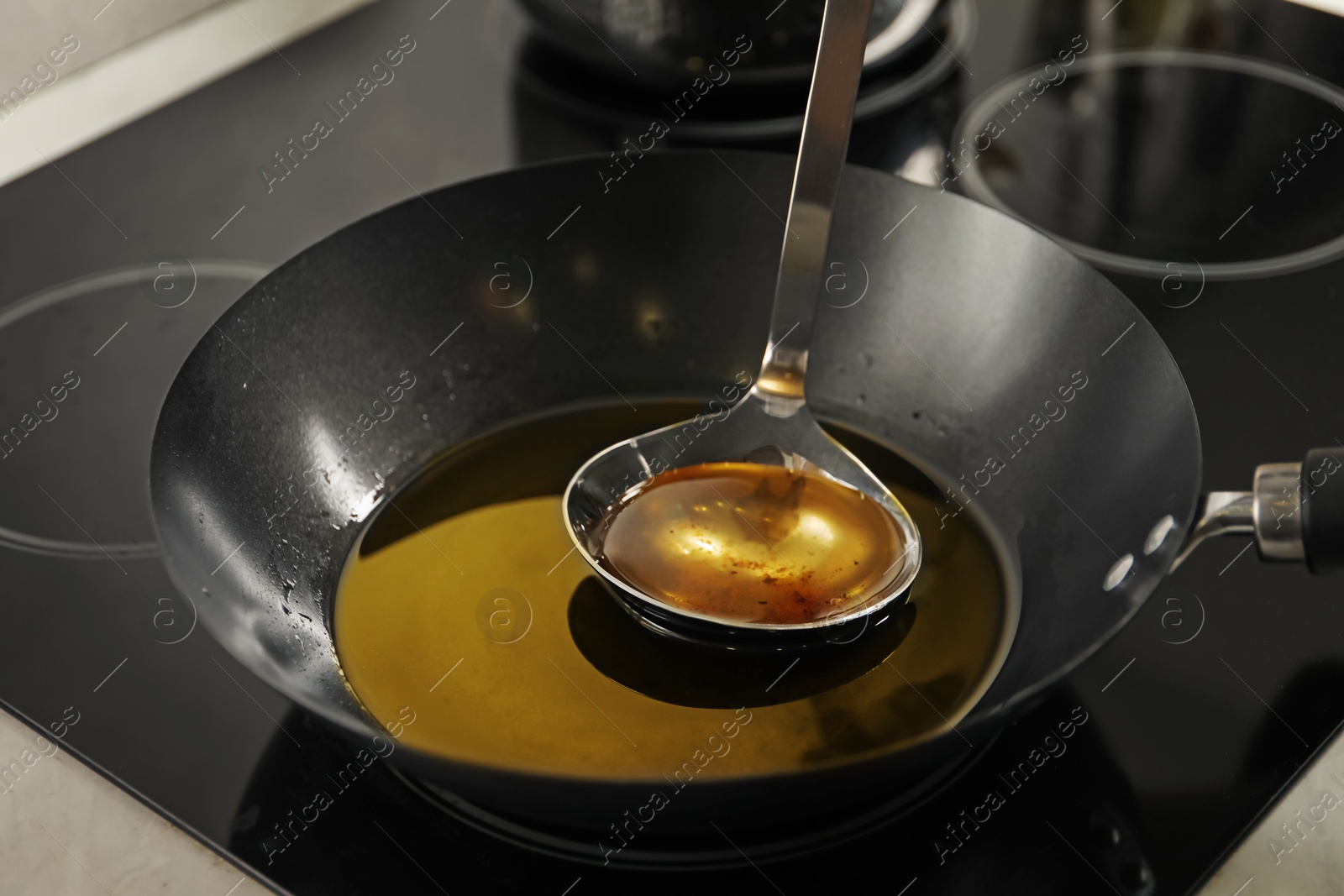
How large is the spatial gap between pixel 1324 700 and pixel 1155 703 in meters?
0.07

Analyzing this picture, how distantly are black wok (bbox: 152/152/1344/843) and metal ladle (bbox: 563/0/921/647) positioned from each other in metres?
0.06

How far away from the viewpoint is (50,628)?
550 millimetres

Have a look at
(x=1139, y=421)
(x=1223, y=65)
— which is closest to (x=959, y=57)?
(x=1223, y=65)

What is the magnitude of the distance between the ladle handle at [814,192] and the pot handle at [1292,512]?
217mm

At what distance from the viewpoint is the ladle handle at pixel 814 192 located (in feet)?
1.81

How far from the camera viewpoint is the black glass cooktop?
1.48 feet

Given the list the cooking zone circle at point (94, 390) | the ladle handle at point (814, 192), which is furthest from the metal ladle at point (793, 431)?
the cooking zone circle at point (94, 390)

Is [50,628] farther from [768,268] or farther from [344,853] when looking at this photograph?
[768,268]

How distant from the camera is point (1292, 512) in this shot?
1.52 ft

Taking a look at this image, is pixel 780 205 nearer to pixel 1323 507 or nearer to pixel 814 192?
pixel 814 192

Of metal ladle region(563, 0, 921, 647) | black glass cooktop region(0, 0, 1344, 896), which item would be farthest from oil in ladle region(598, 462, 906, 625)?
black glass cooktop region(0, 0, 1344, 896)

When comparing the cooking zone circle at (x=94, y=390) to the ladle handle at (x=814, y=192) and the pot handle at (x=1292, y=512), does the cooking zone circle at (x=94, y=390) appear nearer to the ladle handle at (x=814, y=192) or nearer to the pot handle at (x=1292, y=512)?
the ladle handle at (x=814, y=192)

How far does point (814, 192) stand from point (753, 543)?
0.18 m

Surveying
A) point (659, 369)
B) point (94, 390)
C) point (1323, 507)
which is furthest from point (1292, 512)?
point (94, 390)
